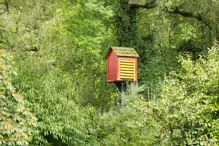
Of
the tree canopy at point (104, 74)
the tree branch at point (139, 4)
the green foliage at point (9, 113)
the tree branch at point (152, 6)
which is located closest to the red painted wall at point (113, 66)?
the tree canopy at point (104, 74)

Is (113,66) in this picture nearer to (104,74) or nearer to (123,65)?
(123,65)

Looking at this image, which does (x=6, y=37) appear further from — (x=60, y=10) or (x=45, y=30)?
(x=60, y=10)

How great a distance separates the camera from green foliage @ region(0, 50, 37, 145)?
296 inches

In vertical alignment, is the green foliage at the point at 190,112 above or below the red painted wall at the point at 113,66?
below

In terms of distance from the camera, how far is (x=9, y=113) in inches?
307

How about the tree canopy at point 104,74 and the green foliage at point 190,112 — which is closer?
the green foliage at point 190,112

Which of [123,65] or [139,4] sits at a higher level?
[139,4]

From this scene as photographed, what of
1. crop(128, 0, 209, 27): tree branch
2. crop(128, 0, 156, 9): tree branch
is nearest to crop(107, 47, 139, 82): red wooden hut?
crop(128, 0, 209, 27): tree branch

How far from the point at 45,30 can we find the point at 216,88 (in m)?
8.26

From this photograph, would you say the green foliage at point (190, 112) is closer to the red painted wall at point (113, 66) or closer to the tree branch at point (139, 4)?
the red painted wall at point (113, 66)

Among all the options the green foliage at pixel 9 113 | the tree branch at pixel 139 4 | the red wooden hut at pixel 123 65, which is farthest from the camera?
the tree branch at pixel 139 4

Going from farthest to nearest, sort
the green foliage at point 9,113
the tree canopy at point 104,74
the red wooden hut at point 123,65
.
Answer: the red wooden hut at point 123,65 < the tree canopy at point 104,74 < the green foliage at point 9,113

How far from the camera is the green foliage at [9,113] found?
7.52m

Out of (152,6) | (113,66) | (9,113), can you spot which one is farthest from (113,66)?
(9,113)
